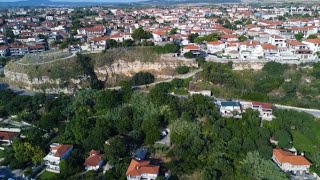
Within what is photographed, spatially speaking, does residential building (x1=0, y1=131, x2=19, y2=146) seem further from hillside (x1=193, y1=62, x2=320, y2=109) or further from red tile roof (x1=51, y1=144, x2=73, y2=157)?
hillside (x1=193, y1=62, x2=320, y2=109)

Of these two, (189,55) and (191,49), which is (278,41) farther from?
(189,55)

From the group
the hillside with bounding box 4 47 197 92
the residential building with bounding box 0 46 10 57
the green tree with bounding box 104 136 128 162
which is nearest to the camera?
the green tree with bounding box 104 136 128 162

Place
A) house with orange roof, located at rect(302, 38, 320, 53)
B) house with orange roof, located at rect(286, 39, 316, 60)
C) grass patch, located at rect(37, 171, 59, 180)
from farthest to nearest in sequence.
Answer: house with orange roof, located at rect(302, 38, 320, 53), house with orange roof, located at rect(286, 39, 316, 60), grass patch, located at rect(37, 171, 59, 180)

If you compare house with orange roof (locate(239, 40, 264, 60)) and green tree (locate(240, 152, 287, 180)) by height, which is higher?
house with orange roof (locate(239, 40, 264, 60))

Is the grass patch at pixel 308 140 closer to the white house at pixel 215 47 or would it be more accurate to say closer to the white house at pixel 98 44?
the white house at pixel 215 47

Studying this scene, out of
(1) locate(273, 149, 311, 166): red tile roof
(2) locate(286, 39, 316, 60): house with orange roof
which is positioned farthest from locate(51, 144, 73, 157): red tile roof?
(2) locate(286, 39, 316, 60): house with orange roof

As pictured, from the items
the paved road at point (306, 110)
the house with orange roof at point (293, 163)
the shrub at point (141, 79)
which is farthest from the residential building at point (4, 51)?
the house with orange roof at point (293, 163)
